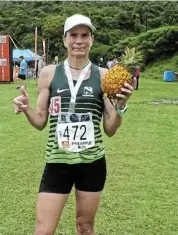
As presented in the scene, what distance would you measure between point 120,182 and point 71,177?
293cm

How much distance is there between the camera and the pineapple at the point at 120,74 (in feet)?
10.1

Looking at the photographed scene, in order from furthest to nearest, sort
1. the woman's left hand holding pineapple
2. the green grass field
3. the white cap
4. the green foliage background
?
the green foliage background, the green grass field, the white cap, the woman's left hand holding pineapple

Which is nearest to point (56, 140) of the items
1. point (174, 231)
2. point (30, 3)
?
point (174, 231)

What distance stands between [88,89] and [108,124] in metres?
0.29

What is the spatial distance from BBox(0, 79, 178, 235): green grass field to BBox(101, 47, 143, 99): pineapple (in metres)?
1.88

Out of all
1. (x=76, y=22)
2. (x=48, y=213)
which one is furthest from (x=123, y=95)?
(x=48, y=213)

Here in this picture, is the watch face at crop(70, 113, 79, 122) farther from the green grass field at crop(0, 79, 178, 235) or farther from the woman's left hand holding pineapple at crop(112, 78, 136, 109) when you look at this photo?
the green grass field at crop(0, 79, 178, 235)

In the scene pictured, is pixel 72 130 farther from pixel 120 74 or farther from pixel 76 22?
pixel 76 22

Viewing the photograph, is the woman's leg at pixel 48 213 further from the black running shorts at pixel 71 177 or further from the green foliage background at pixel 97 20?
the green foliage background at pixel 97 20

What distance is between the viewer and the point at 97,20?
192 feet

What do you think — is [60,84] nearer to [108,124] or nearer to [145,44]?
[108,124]

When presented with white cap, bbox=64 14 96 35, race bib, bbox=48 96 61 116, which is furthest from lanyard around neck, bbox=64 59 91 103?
white cap, bbox=64 14 96 35

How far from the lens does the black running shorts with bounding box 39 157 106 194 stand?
3.21 meters

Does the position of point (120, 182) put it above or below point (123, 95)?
below
